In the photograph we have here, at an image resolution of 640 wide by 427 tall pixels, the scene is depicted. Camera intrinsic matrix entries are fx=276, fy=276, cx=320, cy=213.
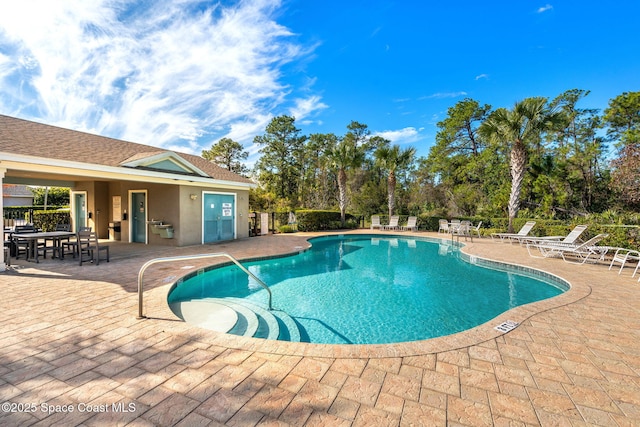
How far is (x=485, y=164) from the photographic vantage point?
74.6ft

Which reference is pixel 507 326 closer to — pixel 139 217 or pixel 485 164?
pixel 139 217

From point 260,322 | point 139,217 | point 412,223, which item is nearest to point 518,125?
point 412,223

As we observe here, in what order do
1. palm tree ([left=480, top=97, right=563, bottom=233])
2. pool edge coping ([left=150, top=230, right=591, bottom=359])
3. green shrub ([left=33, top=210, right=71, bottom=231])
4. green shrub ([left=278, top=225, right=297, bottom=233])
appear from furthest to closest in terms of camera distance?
green shrub ([left=278, top=225, right=297, bottom=233]) < green shrub ([left=33, top=210, right=71, bottom=231]) < palm tree ([left=480, top=97, right=563, bottom=233]) < pool edge coping ([left=150, top=230, right=591, bottom=359])

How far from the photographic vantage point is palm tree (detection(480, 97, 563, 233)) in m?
13.5

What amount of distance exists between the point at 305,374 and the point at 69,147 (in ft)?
36.0

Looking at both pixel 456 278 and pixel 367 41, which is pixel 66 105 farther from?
pixel 456 278

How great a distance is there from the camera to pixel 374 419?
6.84ft

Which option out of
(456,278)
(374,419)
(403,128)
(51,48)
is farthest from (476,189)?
(51,48)

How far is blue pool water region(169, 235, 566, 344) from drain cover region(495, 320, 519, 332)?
39.9 inches

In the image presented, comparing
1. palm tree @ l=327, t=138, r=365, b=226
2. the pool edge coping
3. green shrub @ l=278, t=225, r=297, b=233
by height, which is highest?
palm tree @ l=327, t=138, r=365, b=226

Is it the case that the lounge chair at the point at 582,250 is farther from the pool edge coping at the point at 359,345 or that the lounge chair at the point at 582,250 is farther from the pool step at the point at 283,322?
the pool step at the point at 283,322

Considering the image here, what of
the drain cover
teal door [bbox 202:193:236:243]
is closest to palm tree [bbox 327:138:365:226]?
teal door [bbox 202:193:236:243]

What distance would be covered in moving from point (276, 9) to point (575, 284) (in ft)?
41.4

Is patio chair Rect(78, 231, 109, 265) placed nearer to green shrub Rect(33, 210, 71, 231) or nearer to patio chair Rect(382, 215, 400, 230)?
green shrub Rect(33, 210, 71, 231)
